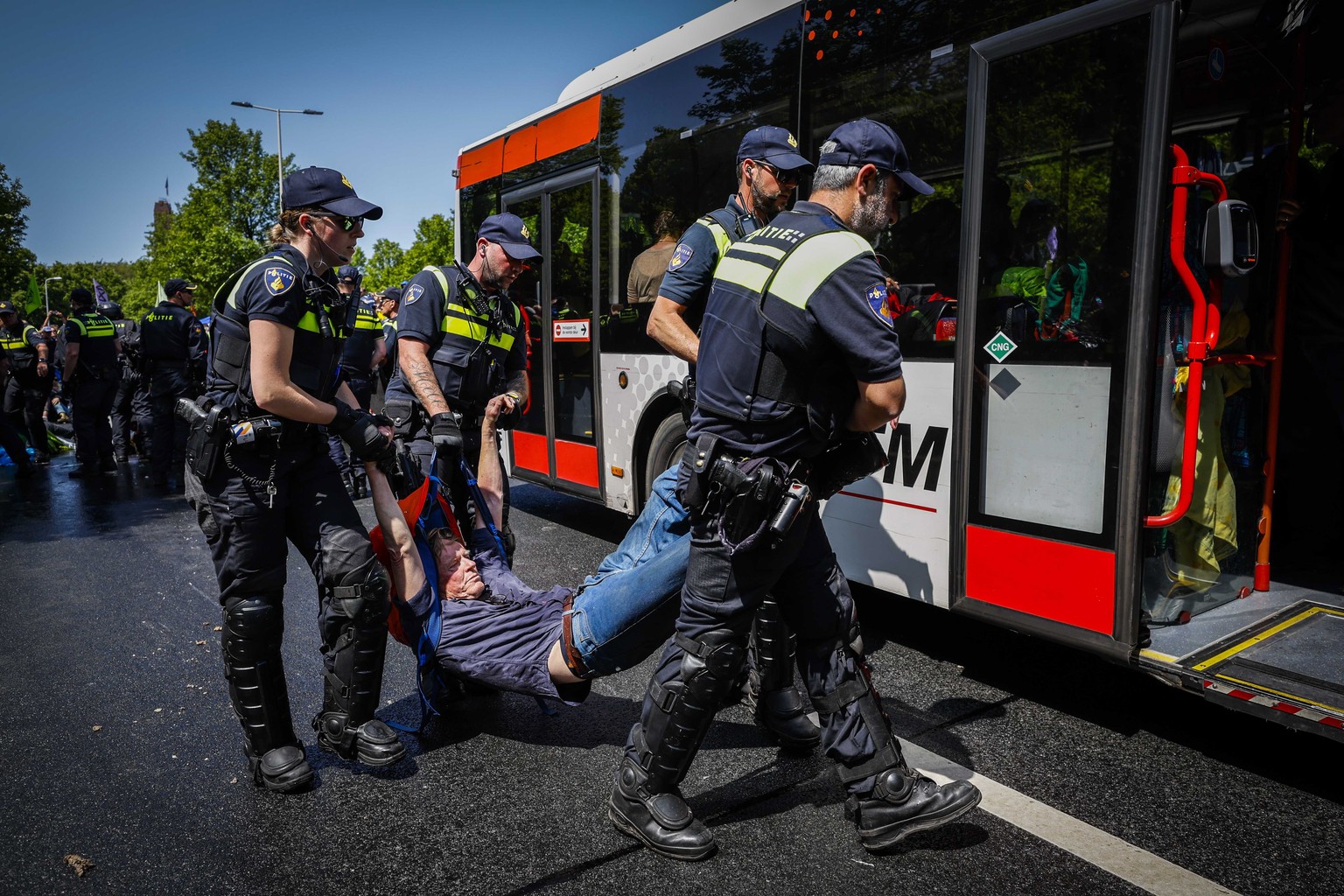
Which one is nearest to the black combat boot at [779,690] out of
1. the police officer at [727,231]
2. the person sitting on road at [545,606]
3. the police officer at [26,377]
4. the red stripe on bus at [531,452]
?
the police officer at [727,231]

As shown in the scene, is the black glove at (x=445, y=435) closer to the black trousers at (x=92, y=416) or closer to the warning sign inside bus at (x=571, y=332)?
the warning sign inside bus at (x=571, y=332)

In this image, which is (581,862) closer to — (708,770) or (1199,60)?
(708,770)

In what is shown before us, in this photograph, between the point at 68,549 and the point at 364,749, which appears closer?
the point at 364,749

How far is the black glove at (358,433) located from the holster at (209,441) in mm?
337

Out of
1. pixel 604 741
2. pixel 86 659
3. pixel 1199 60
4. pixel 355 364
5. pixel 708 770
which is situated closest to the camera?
pixel 708 770

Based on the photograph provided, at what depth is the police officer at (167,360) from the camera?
10.1 meters

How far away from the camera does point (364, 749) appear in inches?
127

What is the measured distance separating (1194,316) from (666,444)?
9.96 feet

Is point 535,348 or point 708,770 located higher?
point 535,348

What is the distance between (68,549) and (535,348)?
3818 mm

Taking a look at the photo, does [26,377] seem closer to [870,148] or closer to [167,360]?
[167,360]

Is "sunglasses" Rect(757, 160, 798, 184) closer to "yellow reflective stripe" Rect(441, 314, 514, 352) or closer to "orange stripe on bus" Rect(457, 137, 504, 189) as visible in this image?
"yellow reflective stripe" Rect(441, 314, 514, 352)

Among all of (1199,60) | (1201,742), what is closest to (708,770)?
(1201,742)

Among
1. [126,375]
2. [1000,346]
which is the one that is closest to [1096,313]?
[1000,346]
